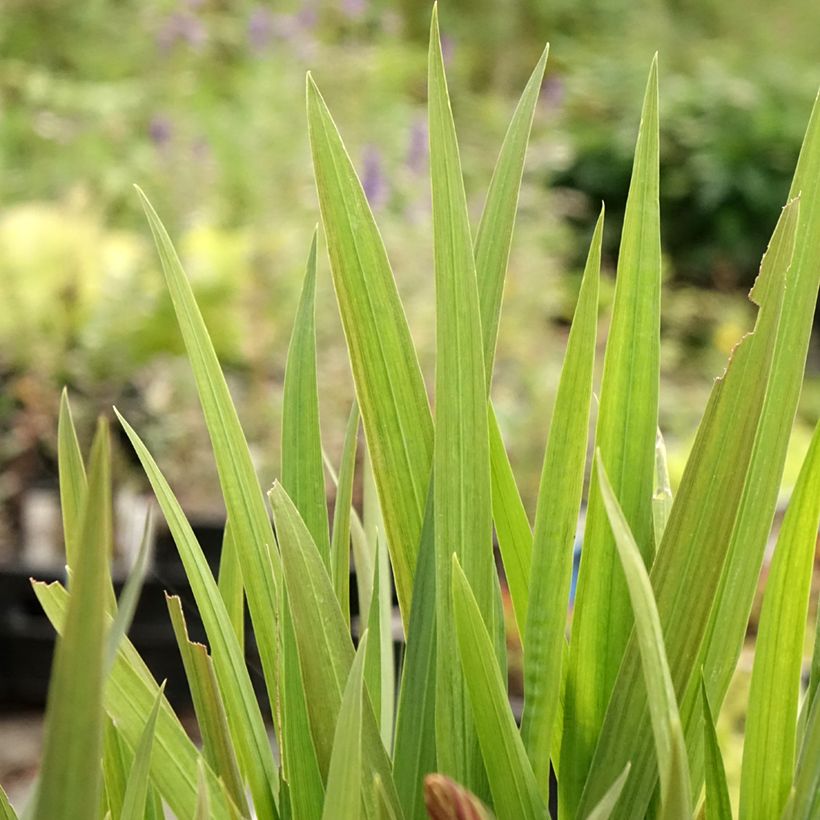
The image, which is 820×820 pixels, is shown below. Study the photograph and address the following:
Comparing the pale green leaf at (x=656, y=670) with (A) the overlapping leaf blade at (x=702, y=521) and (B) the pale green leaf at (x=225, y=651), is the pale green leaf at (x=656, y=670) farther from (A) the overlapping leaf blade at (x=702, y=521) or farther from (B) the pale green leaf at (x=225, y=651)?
(B) the pale green leaf at (x=225, y=651)

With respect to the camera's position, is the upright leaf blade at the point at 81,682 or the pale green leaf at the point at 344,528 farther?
the pale green leaf at the point at 344,528

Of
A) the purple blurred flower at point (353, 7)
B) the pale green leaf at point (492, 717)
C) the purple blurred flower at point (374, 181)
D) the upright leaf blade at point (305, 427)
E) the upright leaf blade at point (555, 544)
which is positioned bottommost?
the pale green leaf at point (492, 717)

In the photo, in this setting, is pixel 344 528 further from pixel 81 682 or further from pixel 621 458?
pixel 81 682

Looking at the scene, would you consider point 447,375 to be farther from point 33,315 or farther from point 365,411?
point 33,315

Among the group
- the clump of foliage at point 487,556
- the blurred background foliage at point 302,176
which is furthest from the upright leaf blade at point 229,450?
the blurred background foliage at point 302,176

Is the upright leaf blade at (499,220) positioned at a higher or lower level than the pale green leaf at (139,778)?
higher

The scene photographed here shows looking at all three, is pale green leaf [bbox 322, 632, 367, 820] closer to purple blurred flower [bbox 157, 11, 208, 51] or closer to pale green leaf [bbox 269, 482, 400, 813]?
pale green leaf [bbox 269, 482, 400, 813]

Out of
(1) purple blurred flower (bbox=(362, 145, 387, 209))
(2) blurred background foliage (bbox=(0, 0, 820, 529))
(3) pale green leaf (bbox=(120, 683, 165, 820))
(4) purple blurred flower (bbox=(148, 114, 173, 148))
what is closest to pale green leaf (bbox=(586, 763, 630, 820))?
(3) pale green leaf (bbox=(120, 683, 165, 820))
